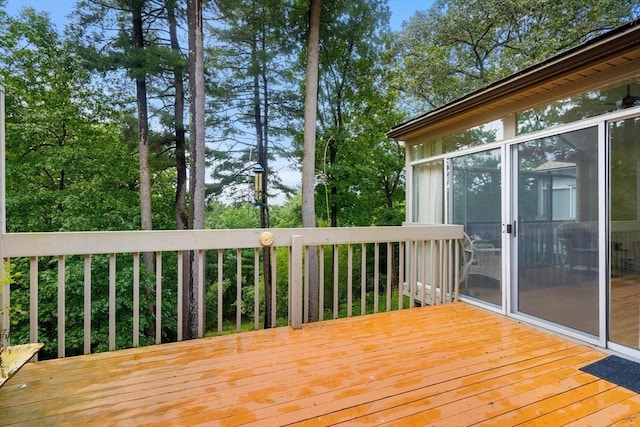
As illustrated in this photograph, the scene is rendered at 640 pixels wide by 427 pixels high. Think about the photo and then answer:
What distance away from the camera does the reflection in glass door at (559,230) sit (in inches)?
107

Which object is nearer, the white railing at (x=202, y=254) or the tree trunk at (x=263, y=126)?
the white railing at (x=202, y=254)

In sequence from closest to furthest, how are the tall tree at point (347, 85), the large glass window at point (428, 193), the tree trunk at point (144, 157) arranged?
the large glass window at point (428, 193)
the tree trunk at point (144, 157)
the tall tree at point (347, 85)

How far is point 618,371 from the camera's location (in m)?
2.22

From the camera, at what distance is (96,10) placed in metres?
8.06

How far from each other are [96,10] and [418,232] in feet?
32.0

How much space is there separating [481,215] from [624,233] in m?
1.44

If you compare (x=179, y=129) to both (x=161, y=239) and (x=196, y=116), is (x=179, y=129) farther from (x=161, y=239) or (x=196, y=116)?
(x=161, y=239)

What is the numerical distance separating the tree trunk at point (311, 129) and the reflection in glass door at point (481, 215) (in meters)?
3.13

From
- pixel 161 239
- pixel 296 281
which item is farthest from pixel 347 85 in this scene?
pixel 161 239

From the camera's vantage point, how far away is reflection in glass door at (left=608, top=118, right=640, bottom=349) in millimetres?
2426

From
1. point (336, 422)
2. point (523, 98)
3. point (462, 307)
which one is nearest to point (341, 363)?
point (336, 422)

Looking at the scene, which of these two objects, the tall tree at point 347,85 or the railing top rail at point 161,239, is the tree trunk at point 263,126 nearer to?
the tall tree at point 347,85

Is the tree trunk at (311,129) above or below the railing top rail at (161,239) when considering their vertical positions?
above

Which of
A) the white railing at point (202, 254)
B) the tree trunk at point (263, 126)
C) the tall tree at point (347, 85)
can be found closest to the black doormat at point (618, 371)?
the white railing at point (202, 254)
